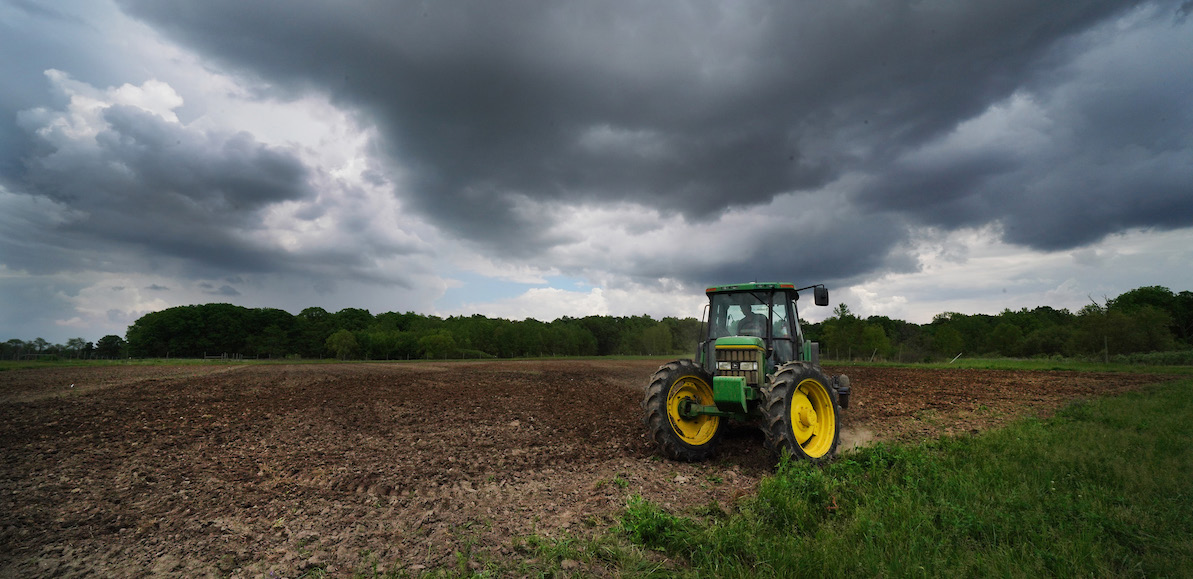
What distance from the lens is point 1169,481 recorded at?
573 centimetres

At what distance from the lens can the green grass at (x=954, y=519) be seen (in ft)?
13.1

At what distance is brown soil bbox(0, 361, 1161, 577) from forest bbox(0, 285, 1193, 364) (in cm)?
3625

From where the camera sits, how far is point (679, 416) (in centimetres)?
764

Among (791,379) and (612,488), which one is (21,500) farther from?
(791,379)

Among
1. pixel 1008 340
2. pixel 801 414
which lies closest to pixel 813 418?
A: pixel 801 414

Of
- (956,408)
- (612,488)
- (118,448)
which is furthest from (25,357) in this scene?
(956,408)

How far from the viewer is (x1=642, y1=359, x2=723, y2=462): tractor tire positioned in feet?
23.7

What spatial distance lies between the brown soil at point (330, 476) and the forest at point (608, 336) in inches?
1427

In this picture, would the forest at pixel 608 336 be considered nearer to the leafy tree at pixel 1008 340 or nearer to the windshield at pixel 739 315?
the leafy tree at pixel 1008 340

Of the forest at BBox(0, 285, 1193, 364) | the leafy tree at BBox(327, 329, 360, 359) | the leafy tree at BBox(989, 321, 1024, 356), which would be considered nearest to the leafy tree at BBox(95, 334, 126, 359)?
the forest at BBox(0, 285, 1193, 364)

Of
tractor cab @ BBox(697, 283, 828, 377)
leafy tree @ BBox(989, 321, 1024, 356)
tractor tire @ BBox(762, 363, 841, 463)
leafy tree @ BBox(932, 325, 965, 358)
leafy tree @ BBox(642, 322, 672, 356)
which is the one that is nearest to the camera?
tractor tire @ BBox(762, 363, 841, 463)

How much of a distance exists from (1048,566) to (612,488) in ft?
12.9

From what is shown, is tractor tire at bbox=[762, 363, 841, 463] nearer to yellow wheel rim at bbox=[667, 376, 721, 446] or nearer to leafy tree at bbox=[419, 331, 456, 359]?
yellow wheel rim at bbox=[667, 376, 721, 446]

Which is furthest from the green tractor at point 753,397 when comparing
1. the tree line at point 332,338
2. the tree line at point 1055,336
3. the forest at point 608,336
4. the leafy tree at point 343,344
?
the leafy tree at point 343,344
